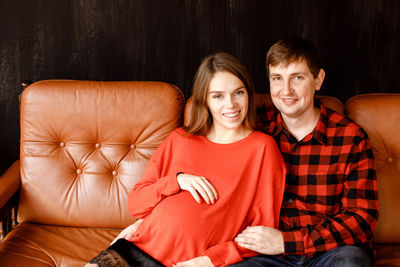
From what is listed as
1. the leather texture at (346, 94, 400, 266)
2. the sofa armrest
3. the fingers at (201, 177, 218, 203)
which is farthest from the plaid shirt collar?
the sofa armrest

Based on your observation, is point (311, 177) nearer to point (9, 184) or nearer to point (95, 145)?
point (95, 145)

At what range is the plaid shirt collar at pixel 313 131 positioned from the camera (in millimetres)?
1513

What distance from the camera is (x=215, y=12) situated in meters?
2.14

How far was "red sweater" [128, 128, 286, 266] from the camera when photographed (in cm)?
138

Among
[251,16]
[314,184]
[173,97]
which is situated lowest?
[314,184]

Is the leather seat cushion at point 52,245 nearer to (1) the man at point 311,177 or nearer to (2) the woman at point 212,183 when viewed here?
(2) the woman at point 212,183

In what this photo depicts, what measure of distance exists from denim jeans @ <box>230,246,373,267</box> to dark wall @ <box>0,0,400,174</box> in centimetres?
111

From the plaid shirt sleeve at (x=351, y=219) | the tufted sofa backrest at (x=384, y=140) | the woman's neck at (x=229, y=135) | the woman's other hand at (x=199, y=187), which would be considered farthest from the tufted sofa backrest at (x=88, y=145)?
the tufted sofa backrest at (x=384, y=140)

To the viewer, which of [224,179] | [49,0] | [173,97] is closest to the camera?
[224,179]

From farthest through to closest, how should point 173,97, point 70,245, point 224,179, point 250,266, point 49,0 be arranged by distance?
point 49,0 → point 173,97 → point 70,245 → point 224,179 → point 250,266

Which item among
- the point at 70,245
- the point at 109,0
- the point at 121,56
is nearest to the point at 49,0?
the point at 109,0

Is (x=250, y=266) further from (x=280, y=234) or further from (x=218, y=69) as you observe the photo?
(x=218, y=69)

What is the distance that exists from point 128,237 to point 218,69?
2.60ft

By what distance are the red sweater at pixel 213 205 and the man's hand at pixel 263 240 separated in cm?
4
